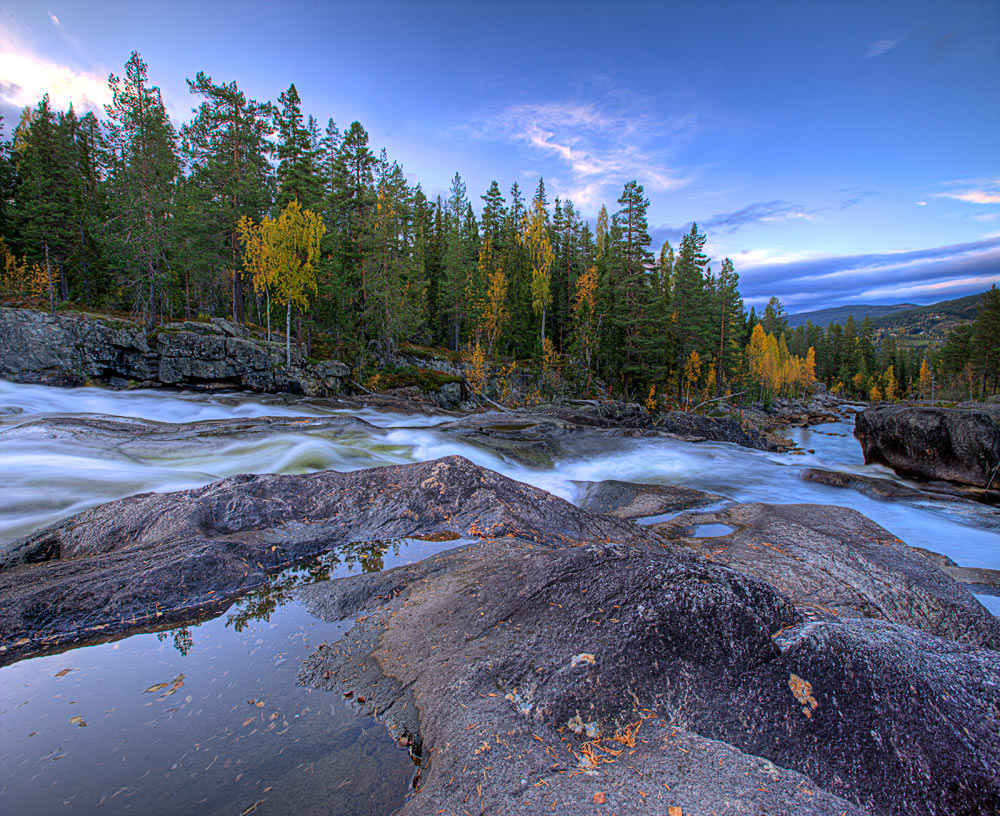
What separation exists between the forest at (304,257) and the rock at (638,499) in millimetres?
22311

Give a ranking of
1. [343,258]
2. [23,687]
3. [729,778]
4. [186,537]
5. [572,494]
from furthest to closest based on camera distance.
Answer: [343,258], [572,494], [186,537], [23,687], [729,778]

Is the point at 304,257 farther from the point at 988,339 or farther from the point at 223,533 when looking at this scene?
the point at 988,339

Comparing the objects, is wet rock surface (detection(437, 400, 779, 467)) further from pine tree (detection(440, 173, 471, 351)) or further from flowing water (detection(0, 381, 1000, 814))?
pine tree (detection(440, 173, 471, 351))

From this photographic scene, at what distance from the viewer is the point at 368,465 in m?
10.6

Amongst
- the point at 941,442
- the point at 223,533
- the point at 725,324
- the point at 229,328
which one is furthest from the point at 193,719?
the point at 725,324

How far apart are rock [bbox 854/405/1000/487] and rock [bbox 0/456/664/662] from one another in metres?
12.3

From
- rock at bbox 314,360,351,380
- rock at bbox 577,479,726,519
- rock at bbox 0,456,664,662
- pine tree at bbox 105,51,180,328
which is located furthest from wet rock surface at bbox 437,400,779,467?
pine tree at bbox 105,51,180,328

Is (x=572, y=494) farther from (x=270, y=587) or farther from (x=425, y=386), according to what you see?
(x=425, y=386)

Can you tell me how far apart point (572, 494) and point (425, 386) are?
25149 millimetres

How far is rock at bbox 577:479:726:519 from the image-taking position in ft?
26.6

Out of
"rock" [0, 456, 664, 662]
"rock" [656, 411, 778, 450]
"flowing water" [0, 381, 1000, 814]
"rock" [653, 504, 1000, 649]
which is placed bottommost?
"rock" [656, 411, 778, 450]

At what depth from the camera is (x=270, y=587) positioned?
441cm

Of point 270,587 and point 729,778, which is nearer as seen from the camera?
point 729,778

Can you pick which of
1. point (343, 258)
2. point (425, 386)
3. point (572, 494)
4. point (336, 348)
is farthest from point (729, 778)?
point (343, 258)
